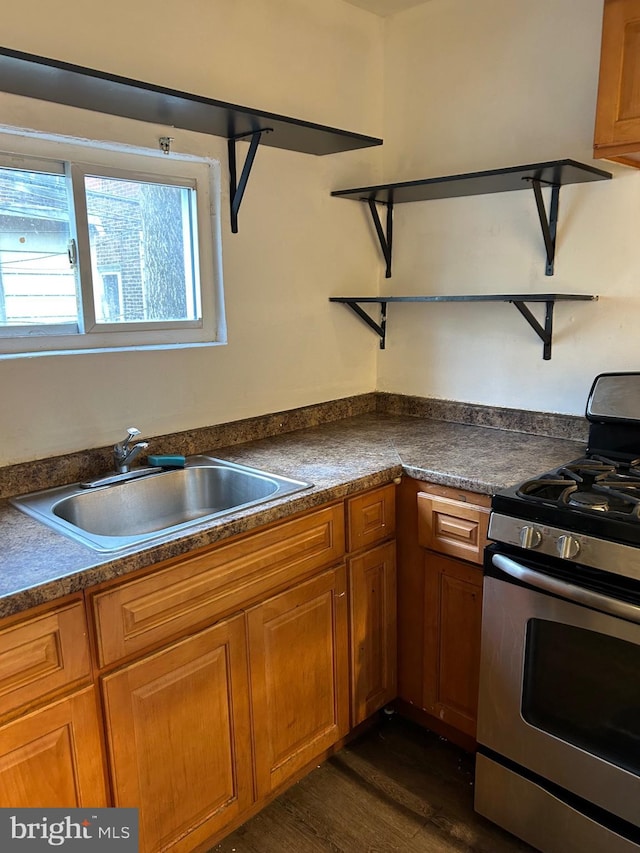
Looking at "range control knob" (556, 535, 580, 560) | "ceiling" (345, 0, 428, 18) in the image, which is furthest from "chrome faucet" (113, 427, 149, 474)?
"ceiling" (345, 0, 428, 18)

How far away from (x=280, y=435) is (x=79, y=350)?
775mm

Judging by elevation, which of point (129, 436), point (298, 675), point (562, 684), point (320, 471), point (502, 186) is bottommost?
point (298, 675)

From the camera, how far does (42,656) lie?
1199 millimetres

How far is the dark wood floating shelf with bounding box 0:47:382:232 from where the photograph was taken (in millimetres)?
1414

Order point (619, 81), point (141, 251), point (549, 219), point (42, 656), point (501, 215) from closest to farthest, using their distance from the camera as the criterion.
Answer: point (42, 656)
point (619, 81)
point (141, 251)
point (549, 219)
point (501, 215)

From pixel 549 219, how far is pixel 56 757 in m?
2.04

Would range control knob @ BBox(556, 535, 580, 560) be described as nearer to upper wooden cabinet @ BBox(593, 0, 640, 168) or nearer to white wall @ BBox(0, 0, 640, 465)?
white wall @ BBox(0, 0, 640, 465)

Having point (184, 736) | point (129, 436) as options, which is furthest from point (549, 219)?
point (184, 736)

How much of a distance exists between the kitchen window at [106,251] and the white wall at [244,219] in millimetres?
62

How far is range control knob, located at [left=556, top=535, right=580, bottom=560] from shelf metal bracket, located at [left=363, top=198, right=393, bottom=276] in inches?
59.1

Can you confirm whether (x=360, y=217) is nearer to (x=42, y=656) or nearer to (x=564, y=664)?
(x=564, y=664)

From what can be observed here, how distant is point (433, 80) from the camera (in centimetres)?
236

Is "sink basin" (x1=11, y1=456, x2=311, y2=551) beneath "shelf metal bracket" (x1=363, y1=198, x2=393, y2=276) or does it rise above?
beneath

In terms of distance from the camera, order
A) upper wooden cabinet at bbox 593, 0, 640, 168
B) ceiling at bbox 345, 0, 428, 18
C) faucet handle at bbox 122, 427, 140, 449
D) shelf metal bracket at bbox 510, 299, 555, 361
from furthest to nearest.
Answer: ceiling at bbox 345, 0, 428, 18 → shelf metal bracket at bbox 510, 299, 555, 361 → faucet handle at bbox 122, 427, 140, 449 → upper wooden cabinet at bbox 593, 0, 640, 168
